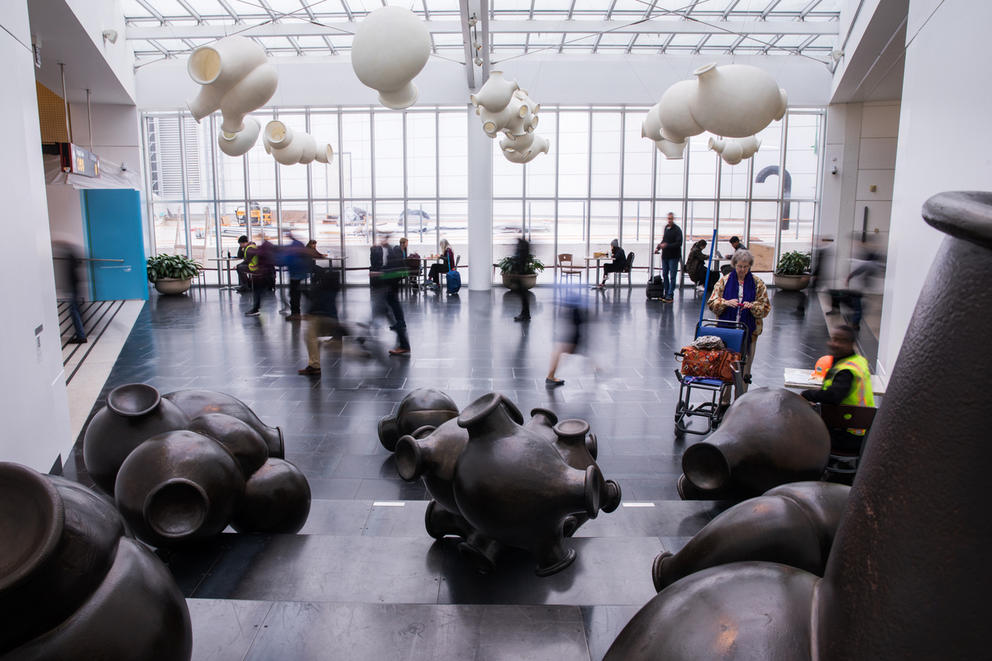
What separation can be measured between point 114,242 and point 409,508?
49.7 feet

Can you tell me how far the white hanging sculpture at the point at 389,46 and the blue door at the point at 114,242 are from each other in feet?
48.6

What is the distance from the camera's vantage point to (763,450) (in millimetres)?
3365

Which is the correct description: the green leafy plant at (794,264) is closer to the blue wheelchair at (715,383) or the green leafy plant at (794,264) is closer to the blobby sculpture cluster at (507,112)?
the blobby sculpture cluster at (507,112)

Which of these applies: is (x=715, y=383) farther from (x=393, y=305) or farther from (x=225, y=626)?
(x=393, y=305)

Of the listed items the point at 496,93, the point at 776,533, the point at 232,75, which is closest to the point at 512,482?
the point at 776,533

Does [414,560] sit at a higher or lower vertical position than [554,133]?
lower

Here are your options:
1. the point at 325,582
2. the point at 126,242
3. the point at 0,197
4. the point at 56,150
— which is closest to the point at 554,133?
the point at 126,242

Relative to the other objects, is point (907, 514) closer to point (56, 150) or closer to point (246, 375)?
point (246, 375)

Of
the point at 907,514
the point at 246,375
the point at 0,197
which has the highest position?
the point at 0,197

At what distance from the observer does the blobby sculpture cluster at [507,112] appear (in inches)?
232

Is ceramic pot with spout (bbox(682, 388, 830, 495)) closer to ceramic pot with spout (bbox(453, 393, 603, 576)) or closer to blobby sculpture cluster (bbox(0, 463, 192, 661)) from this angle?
ceramic pot with spout (bbox(453, 393, 603, 576))

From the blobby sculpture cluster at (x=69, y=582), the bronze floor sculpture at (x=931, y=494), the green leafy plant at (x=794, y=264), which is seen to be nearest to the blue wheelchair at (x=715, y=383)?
the blobby sculpture cluster at (x=69, y=582)

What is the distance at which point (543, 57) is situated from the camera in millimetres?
18531

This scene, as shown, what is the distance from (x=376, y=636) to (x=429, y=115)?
1975 cm
